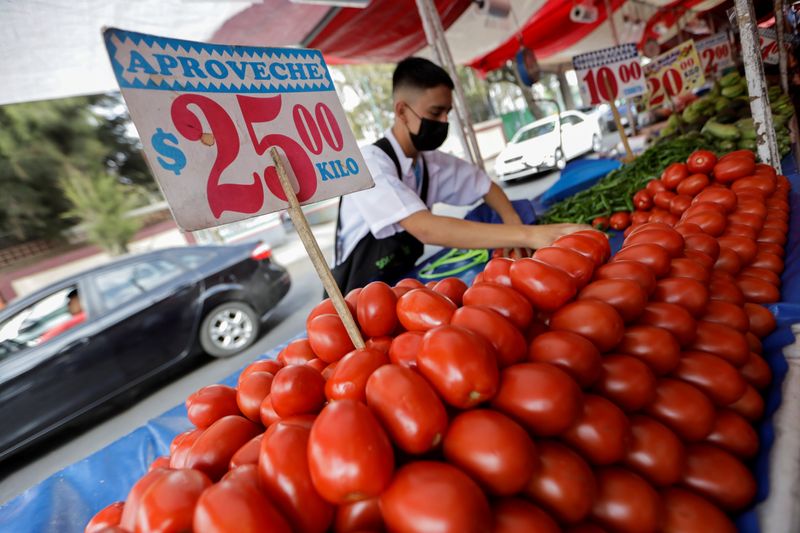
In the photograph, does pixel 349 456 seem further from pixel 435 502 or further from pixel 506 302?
pixel 506 302

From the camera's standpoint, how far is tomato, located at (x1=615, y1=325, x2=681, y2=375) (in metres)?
0.98

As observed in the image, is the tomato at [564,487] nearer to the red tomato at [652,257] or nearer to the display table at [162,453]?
the display table at [162,453]

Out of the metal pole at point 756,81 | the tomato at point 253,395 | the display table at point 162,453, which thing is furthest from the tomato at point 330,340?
the metal pole at point 756,81

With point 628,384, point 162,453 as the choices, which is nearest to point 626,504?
point 628,384

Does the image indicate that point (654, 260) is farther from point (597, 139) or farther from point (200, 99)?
point (597, 139)

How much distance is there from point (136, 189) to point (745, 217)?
23.5 meters

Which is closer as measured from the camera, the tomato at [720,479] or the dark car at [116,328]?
the tomato at [720,479]

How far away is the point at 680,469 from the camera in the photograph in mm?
848

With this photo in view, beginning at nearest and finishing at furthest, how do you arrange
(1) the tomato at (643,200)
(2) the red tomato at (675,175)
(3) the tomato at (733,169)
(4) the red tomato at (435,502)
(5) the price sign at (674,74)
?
(4) the red tomato at (435,502), (3) the tomato at (733,169), (2) the red tomato at (675,175), (1) the tomato at (643,200), (5) the price sign at (674,74)

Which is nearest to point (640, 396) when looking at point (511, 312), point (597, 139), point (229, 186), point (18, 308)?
point (511, 312)

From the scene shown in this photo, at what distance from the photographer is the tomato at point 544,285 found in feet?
3.50

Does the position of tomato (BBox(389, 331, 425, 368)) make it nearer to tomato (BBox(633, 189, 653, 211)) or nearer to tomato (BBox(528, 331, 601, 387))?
tomato (BBox(528, 331, 601, 387))

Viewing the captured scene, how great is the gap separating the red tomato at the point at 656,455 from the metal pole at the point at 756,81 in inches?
105

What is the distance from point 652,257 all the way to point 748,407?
1.50 feet
